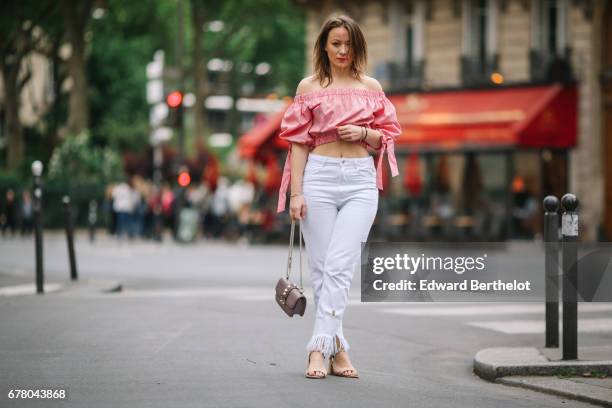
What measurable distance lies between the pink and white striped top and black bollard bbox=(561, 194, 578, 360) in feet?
4.38

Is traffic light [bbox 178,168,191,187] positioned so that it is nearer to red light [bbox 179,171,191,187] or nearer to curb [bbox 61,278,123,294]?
red light [bbox 179,171,191,187]

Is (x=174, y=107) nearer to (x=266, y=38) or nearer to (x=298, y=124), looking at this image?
(x=298, y=124)

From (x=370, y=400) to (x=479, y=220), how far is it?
23622mm

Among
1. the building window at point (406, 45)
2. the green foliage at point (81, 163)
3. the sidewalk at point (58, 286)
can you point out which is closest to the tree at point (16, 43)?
the green foliage at point (81, 163)

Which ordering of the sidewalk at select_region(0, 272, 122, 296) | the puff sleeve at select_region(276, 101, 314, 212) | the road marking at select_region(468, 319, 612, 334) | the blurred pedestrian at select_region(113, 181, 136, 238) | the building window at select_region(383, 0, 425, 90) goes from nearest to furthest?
the puff sleeve at select_region(276, 101, 314, 212)
the road marking at select_region(468, 319, 612, 334)
the sidewalk at select_region(0, 272, 122, 296)
the blurred pedestrian at select_region(113, 181, 136, 238)
the building window at select_region(383, 0, 425, 90)

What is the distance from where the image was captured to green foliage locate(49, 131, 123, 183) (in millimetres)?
38750

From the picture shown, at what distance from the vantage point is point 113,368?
7.33 m

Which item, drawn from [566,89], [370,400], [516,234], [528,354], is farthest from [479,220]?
[370,400]

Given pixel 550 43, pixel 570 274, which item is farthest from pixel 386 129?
pixel 550 43

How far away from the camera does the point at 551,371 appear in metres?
7.60

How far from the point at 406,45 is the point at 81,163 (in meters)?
12.2

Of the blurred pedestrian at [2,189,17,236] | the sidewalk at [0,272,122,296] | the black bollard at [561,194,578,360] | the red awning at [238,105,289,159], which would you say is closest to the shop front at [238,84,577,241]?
the red awning at [238,105,289,159]

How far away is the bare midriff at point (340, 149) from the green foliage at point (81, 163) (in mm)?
32153

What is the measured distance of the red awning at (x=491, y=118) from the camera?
93.8 feet
